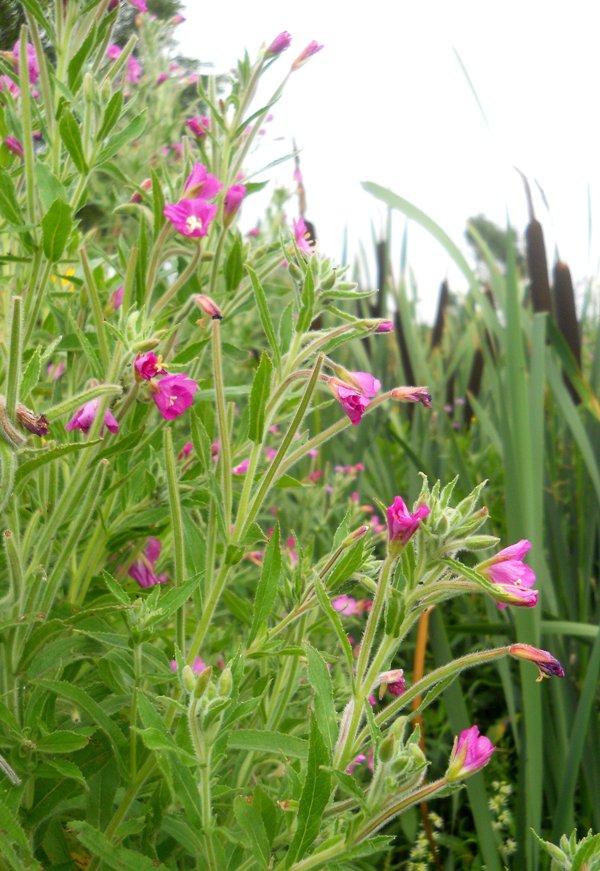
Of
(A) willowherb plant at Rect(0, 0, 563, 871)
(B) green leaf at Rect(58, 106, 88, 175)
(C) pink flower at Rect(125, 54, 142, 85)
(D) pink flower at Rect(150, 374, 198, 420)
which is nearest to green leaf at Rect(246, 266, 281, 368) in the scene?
(A) willowherb plant at Rect(0, 0, 563, 871)

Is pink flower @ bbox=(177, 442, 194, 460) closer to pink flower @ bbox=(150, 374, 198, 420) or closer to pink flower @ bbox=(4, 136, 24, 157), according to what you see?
pink flower @ bbox=(150, 374, 198, 420)

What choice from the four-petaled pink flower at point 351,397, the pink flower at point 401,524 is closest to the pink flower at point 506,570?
the pink flower at point 401,524

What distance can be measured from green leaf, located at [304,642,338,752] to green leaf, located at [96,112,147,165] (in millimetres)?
740

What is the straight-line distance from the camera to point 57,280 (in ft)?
5.90

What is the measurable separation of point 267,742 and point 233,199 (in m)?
0.80

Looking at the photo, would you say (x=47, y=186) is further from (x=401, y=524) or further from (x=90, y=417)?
(x=401, y=524)

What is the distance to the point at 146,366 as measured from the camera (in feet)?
3.61

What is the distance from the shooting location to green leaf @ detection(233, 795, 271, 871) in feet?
3.14

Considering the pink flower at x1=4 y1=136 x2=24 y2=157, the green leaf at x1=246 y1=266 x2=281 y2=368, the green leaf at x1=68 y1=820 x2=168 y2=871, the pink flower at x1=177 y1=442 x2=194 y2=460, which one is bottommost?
the green leaf at x1=68 y1=820 x2=168 y2=871

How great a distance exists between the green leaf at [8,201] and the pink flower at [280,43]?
18.8 inches

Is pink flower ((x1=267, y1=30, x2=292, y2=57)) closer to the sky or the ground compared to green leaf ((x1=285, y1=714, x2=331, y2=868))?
closer to the sky

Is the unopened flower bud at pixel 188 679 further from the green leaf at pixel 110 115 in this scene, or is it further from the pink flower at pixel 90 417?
the green leaf at pixel 110 115

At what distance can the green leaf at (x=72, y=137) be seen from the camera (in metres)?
1.19

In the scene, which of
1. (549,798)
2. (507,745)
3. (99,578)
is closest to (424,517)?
(99,578)
